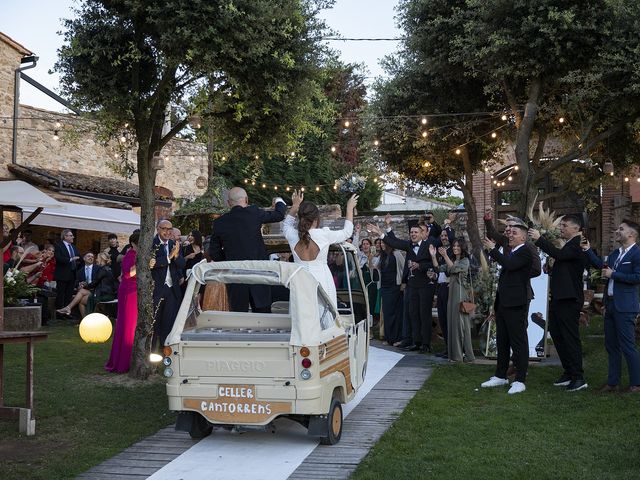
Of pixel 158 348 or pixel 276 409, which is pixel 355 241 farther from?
pixel 276 409

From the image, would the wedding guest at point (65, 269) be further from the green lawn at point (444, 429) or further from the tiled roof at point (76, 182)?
the green lawn at point (444, 429)

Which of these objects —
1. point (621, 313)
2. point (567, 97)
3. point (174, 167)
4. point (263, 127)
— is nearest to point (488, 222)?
point (621, 313)

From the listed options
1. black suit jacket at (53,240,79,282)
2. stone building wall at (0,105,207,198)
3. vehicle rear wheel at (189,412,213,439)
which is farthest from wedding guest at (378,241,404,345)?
stone building wall at (0,105,207,198)

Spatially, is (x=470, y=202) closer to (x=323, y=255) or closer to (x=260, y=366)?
(x=323, y=255)

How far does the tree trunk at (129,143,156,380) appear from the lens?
9.74 m

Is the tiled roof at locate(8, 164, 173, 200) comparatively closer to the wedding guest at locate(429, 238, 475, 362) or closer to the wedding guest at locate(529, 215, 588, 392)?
the wedding guest at locate(429, 238, 475, 362)

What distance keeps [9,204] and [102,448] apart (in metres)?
2.62

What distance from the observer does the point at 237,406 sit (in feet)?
20.9

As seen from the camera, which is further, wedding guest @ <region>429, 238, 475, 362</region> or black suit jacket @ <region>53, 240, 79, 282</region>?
black suit jacket @ <region>53, 240, 79, 282</region>

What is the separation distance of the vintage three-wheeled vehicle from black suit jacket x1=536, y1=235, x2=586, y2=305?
333 centimetres

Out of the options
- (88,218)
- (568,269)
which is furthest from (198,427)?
(88,218)

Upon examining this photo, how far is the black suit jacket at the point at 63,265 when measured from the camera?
17.7m

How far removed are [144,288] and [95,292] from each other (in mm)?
7508

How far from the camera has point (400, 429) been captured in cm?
717
